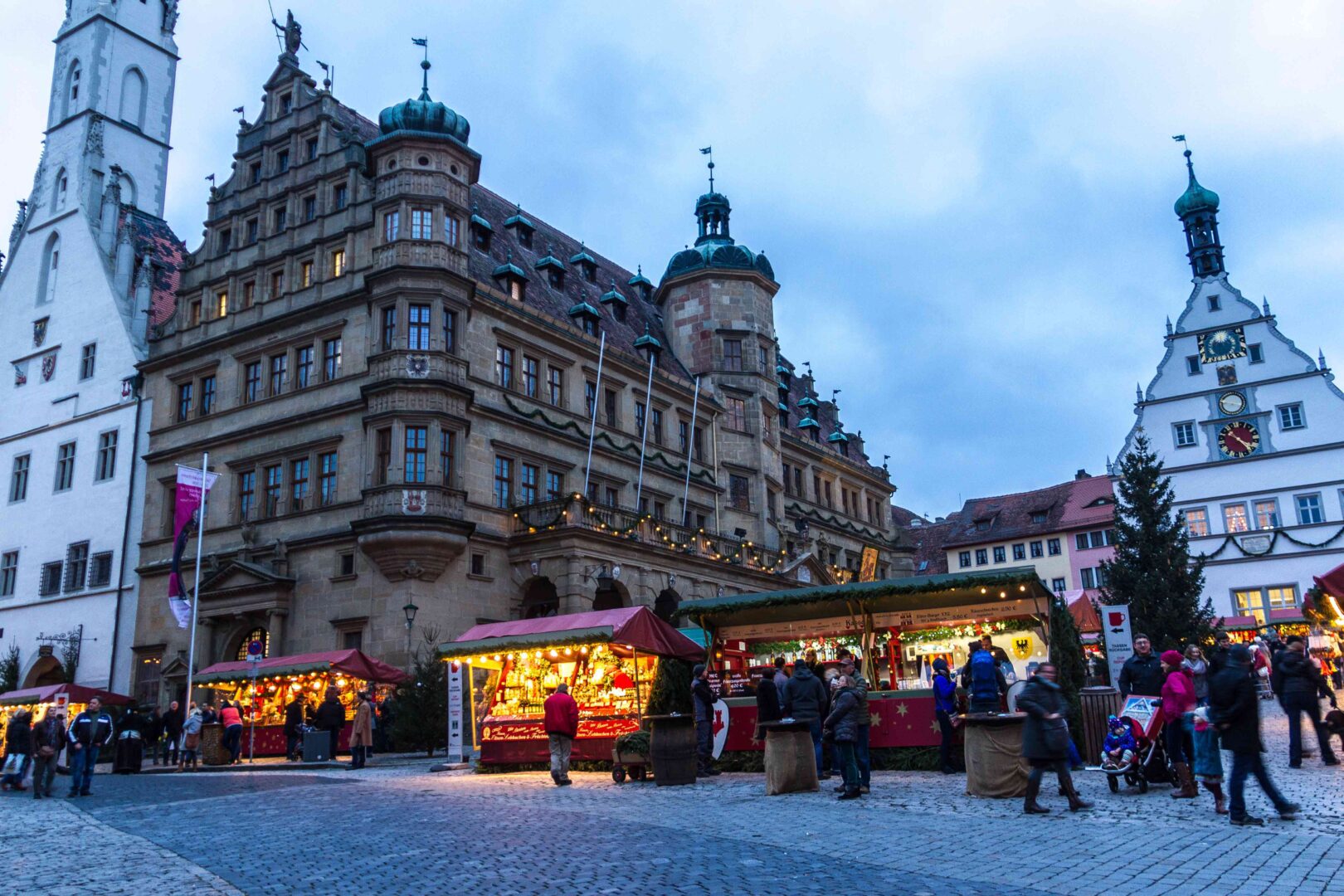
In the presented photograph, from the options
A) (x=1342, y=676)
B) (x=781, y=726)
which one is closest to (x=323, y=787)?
(x=781, y=726)

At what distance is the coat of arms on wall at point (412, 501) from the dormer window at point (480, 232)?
11.0 m

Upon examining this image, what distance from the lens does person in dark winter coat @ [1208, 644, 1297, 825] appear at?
35.5ft

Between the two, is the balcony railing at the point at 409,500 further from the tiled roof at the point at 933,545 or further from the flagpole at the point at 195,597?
the tiled roof at the point at 933,545

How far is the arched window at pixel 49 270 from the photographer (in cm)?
4678

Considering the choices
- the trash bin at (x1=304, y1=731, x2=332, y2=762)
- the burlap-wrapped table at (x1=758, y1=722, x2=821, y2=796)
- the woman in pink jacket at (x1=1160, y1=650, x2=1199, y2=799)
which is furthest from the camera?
the trash bin at (x1=304, y1=731, x2=332, y2=762)

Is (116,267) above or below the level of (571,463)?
Answer: above

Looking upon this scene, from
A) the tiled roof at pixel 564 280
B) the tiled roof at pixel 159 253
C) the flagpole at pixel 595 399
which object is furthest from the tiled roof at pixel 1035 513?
the tiled roof at pixel 159 253

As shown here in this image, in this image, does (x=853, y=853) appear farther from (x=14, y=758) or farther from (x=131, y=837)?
(x=14, y=758)

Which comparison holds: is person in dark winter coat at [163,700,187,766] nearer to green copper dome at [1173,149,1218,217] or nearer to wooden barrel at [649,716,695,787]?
wooden barrel at [649,716,695,787]

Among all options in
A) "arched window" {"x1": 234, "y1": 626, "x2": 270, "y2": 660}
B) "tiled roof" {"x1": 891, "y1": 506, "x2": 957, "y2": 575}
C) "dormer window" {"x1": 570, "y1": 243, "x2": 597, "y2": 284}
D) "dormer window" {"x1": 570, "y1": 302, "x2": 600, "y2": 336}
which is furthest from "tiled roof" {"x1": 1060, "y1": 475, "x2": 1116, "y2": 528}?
"arched window" {"x1": 234, "y1": 626, "x2": 270, "y2": 660}

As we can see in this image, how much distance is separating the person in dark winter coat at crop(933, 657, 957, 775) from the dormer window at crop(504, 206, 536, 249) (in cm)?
3083

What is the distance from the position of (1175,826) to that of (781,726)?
5787mm

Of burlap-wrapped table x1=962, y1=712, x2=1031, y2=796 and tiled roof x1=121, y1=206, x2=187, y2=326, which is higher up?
tiled roof x1=121, y1=206, x2=187, y2=326

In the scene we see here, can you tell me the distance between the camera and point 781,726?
51.2ft
